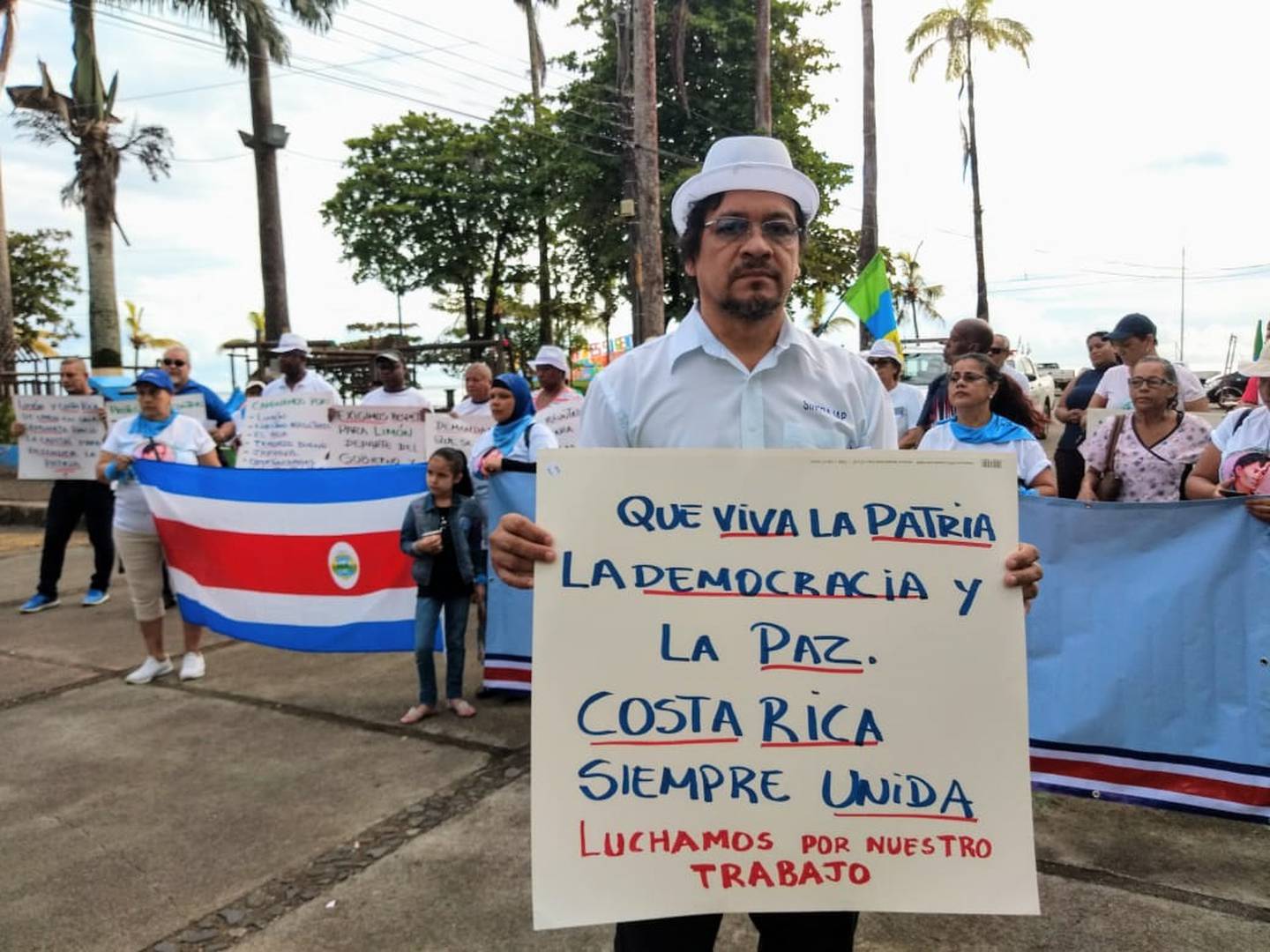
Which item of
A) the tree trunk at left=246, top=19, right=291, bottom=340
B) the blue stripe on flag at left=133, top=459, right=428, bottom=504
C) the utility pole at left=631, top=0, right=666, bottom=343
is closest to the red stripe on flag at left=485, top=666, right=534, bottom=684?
the blue stripe on flag at left=133, top=459, right=428, bottom=504

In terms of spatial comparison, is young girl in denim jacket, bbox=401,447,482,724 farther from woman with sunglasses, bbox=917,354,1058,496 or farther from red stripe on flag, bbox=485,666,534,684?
woman with sunglasses, bbox=917,354,1058,496

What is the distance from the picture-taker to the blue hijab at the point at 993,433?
410 cm

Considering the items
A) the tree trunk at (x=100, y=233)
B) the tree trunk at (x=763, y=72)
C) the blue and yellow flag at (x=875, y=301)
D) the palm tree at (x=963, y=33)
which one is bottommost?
the blue and yellow flag at (x=875, y=301)

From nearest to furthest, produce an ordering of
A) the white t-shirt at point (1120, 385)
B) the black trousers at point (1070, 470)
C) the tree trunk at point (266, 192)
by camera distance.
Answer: the white t-shirt at point (1120, 385)
the black trousers at point (1070, 470)
the tree trunk at point (266, 192)

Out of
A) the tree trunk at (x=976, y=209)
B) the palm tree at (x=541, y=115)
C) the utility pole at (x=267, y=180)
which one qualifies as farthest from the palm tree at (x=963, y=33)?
the utility pole at (x=267, y=180)

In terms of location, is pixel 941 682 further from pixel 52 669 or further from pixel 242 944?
pixel 52 669

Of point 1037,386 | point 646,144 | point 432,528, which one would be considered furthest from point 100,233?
point 1037,386

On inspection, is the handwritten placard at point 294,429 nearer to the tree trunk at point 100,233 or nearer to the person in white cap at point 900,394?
the person in white cap at point 900,394

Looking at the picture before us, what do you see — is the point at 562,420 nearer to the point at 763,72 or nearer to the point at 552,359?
the point at 552,359

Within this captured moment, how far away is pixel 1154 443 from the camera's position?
14.5ft

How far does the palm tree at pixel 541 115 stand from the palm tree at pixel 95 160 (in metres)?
12.2

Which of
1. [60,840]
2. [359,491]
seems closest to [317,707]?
[359,491]

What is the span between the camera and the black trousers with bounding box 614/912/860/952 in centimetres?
172

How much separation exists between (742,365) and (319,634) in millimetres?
3814
